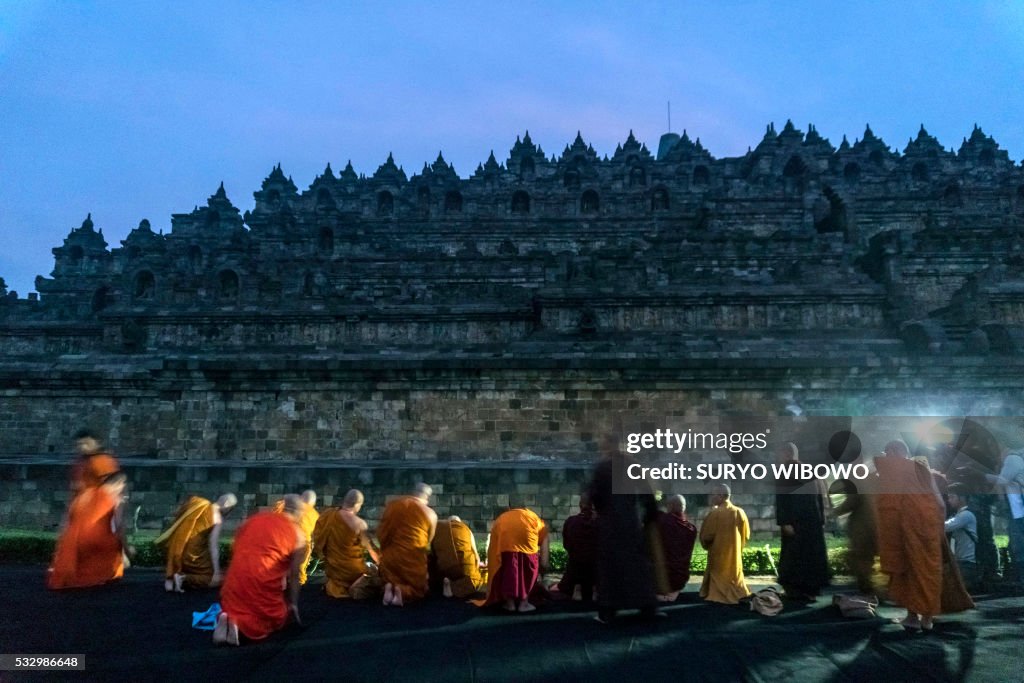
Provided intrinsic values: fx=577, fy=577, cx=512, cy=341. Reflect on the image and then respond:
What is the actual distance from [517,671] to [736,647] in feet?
7.06

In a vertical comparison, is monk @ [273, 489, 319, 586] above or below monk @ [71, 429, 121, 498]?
below

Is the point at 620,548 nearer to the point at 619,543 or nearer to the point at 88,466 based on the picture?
the point at 619,543

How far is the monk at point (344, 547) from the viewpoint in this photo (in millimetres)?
7312

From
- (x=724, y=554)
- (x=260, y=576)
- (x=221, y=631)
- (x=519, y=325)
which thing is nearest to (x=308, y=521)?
Result: (x=260, y=576)

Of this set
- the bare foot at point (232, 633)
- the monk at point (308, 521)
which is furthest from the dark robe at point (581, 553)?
the bare foot at point (232, 633)

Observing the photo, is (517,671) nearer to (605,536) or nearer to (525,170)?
(605,536)

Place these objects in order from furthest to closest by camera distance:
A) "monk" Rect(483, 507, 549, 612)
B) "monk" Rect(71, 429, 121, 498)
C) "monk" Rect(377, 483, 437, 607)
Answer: "monk" Rect(71, 429, 121, 498), "monk" Rect(377, 483, 437, 607), "monk" Rect(483, 507, 549, 612)

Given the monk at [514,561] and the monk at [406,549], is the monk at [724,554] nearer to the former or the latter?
the monk at [514,561]

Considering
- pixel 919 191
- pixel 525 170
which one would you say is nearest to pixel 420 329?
pixel 525 170

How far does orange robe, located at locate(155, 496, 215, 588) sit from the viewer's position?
7.67 meters

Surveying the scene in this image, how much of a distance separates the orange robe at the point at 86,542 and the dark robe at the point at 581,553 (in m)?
5.96

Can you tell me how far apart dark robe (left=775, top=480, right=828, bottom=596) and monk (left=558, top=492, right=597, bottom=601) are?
2399mm

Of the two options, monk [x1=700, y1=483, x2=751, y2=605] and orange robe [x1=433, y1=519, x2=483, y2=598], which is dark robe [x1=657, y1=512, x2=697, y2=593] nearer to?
monk [x1=700, y1=483, x2=751, y2=605]

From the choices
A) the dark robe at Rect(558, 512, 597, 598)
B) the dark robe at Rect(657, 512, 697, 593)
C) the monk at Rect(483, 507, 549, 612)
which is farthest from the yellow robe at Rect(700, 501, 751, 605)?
the monk at Rect(483, 507, 549, 612)
